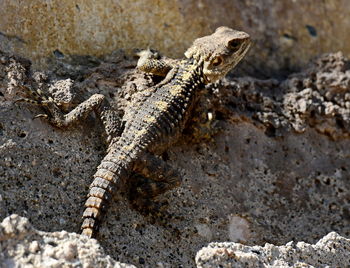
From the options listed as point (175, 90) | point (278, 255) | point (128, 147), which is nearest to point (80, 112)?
point (128, 147)

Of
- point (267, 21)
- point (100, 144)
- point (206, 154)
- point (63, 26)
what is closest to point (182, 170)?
point (206, 154)

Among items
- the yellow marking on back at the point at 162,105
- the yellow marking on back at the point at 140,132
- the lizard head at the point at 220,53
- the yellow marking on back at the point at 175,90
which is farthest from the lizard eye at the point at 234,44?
the yellow marking on back at the point at 140,132

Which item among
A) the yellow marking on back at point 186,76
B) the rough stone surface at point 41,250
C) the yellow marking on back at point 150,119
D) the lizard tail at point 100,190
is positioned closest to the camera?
the rough stone surface at point 41,250

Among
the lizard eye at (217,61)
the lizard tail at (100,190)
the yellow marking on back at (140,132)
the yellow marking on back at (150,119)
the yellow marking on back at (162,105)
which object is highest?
the lizard eye at (217,61)

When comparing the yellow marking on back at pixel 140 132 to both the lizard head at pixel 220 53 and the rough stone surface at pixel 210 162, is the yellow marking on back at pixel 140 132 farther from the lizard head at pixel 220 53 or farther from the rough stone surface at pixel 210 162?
the lizard head at pixel 220 53

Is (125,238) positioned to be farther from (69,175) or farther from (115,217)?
(69,175)
